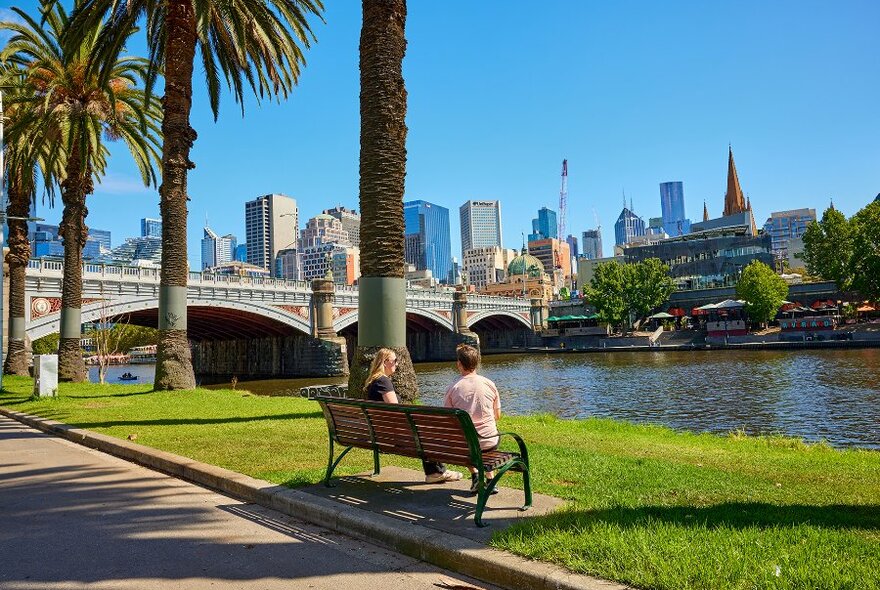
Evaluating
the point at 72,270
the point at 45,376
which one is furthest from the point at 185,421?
the point at 72,270

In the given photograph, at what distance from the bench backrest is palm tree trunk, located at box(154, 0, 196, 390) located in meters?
12.4

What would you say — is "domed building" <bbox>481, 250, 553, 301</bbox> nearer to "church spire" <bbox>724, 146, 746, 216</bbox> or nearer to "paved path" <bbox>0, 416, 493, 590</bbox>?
"church spire" <bbox>724, 146, 746, 216</bbox>

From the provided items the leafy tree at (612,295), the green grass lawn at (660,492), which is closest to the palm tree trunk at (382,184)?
the green grass lawn at (660,492)

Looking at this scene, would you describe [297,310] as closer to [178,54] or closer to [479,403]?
[178,54]

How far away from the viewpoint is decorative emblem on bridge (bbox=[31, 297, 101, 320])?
102 feet

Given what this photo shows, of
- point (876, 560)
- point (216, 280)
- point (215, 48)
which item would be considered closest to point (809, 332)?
point (216, 280)

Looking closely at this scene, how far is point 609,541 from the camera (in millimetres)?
4145

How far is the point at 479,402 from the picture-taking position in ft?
18.8

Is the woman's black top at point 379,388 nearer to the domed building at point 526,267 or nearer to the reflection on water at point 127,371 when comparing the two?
the reflection on water at point 127,371

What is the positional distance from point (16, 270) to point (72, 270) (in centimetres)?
470

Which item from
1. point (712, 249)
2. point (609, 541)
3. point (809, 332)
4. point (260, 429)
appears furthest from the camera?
point (712, 249)

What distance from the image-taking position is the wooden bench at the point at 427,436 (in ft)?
16.4

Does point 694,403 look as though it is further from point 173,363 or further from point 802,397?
point 173,363

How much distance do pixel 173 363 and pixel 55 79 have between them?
427 inches
